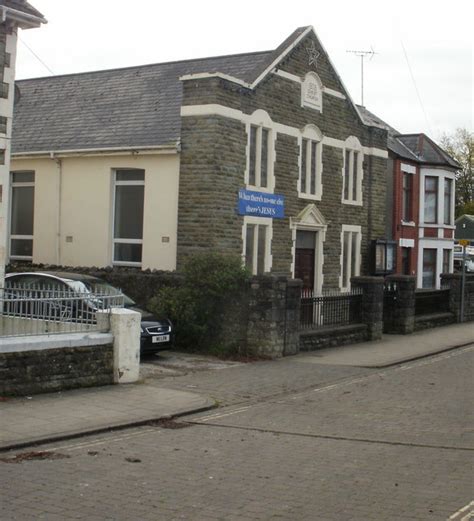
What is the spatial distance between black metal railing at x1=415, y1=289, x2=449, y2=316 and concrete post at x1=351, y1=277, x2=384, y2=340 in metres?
4.17

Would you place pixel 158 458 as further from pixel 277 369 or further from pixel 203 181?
pixel 203 181

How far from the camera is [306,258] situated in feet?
74.2

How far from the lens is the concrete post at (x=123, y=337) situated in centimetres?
1192

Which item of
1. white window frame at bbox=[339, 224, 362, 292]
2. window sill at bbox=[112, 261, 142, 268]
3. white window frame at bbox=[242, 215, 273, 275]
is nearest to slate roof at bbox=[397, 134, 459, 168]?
white window frame at bbox=[339, 224, 362, 292]

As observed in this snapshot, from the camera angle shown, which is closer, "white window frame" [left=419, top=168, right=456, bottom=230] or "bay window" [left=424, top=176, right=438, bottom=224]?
"white window frame" [left=419, top=168, right=456, bottom=230]

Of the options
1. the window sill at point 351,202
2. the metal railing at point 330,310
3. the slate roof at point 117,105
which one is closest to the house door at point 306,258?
the window sill at point 351,202

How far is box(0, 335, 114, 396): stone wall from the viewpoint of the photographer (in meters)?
10.4

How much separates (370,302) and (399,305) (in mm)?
2364

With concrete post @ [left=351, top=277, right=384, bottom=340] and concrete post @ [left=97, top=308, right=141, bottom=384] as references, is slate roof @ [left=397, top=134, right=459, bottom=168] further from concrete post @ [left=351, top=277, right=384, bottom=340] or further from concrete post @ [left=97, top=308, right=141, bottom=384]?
concrete post @ [left=97, top=308, right=141, bottom=384]

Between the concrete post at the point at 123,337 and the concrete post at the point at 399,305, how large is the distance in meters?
11.8

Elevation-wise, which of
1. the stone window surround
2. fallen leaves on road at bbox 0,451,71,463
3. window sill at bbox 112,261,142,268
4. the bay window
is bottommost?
fallen leaves on road at bbox 0,451,71,463

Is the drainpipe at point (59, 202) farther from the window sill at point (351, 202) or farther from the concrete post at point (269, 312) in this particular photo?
the window sill at point (351, 202)

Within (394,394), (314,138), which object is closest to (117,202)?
(314,138)

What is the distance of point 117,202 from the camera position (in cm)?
2061
